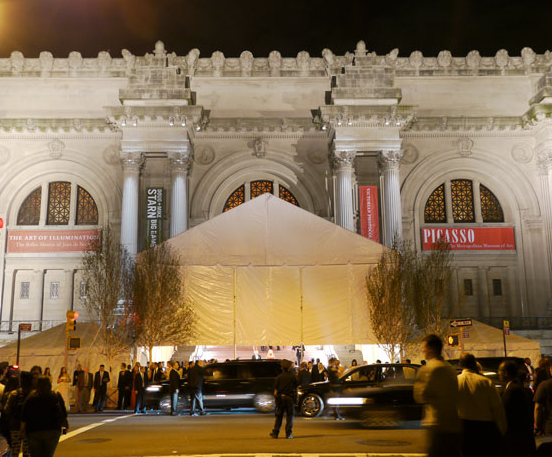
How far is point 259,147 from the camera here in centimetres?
4181

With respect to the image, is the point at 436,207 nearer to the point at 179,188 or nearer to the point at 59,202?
the point at 179,188

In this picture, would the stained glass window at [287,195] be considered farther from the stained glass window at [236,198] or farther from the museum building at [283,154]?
the stained glass window at [236,198]

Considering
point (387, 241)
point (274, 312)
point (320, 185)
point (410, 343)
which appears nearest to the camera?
point (274, 312)

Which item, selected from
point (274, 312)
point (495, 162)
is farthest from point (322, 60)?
point (274, 312)

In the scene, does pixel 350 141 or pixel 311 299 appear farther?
pixel 350 141

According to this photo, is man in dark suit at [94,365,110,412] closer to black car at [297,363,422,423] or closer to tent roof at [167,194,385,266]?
tent roof at [167,194,385,266]

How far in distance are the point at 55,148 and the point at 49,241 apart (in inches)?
230

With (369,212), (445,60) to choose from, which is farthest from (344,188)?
(445,60)

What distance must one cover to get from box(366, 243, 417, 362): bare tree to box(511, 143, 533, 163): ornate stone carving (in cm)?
1714

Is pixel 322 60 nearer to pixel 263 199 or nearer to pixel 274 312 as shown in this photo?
pixel 263 199

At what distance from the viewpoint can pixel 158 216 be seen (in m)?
38.6

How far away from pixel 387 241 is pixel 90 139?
63.2ft

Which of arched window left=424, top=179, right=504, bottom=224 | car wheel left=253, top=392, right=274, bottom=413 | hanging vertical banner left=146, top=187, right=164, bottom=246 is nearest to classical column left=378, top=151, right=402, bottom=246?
arched window left=424, top=179, right=504, bottom=224

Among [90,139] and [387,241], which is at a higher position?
[90,139]
